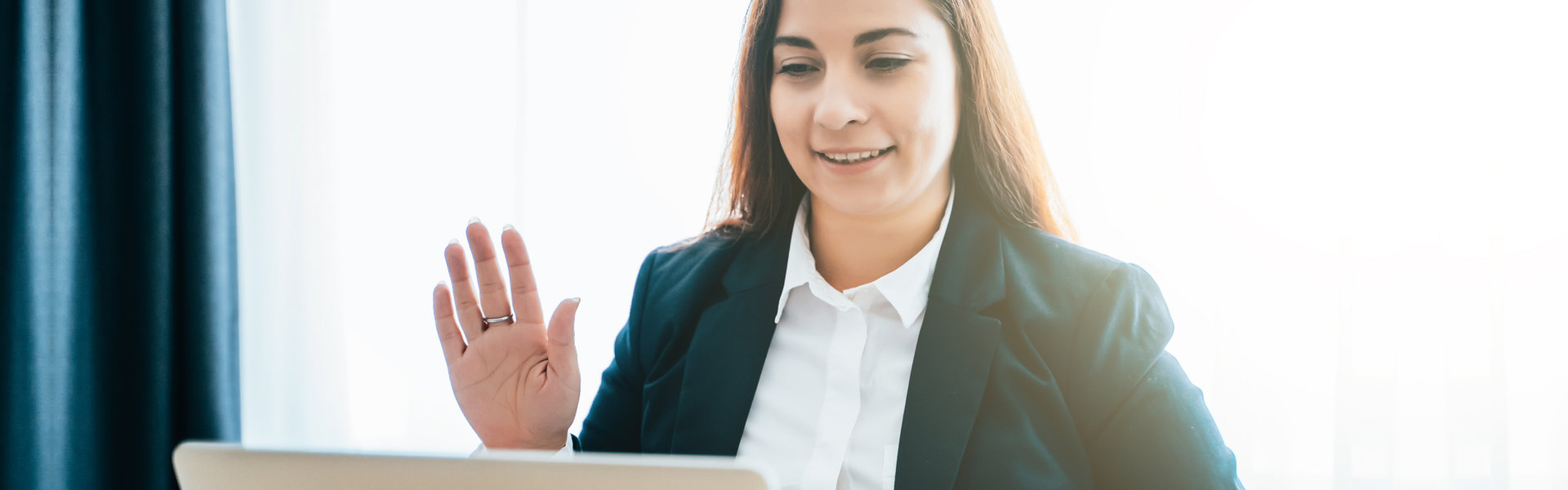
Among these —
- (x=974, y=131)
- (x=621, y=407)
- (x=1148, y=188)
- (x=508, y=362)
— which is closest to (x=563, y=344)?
(x=508, y=362)

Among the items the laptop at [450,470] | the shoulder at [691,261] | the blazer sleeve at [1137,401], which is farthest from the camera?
the shoulder at [691,261]

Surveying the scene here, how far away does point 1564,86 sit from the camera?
4.91 feet

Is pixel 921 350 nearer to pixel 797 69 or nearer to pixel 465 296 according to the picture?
pixel 797 69

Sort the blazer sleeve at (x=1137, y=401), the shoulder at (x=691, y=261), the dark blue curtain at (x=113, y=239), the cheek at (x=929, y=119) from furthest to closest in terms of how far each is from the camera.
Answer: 1. the dark blue curtain at (x=113, y=239)
2. the shoulder at (x=691, y=261)
3. the cheek at (x=929, y=119)
4. the blazer sleeve at (x=1137, y=401)

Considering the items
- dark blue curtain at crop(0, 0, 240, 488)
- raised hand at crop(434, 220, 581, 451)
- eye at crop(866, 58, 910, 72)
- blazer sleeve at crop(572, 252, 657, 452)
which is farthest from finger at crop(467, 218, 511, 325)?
dark blue curtain at crop(0, 0, 240, 488)

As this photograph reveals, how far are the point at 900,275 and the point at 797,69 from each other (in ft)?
0.93

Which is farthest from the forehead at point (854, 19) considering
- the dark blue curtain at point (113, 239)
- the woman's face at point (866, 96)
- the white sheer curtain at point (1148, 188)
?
the dark blue curtain at point (113, 239)

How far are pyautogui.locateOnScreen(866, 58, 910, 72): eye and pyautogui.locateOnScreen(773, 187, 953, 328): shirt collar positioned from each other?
0.20 m

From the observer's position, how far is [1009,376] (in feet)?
3.33

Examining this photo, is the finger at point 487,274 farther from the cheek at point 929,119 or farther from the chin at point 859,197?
the cheek at point 929,119

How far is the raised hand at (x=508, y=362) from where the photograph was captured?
3.46 ft

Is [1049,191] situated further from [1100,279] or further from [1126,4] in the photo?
[1126,4]

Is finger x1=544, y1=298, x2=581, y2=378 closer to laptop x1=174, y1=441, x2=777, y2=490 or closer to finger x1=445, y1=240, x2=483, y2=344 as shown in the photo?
finger x1=445, y1=240, x2=483, y2=344

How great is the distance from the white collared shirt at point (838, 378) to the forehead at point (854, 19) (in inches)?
9.2
